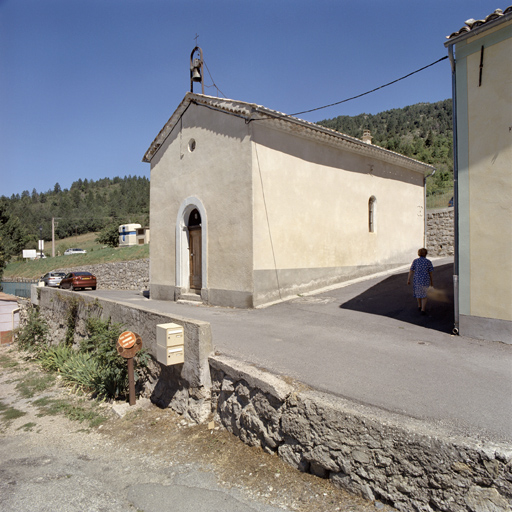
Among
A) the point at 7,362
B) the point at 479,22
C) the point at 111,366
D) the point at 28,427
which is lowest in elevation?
the point at 7,362

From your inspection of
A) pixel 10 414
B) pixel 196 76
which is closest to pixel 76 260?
pixel 196 76

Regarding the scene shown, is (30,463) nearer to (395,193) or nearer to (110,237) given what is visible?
(395,193)

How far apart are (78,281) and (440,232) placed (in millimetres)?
20574

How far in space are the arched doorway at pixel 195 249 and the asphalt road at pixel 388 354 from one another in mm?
2674

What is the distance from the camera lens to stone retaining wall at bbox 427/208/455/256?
59.7 ft

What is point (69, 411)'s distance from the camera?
680 centimetres

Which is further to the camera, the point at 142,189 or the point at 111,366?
the point at 142,189

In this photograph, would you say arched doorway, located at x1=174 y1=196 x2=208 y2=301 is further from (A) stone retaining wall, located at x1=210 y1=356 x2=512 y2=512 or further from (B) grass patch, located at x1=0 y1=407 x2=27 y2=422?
(A) stone retaining wall, located at x1=210 y1=356 x2=512 y2=512

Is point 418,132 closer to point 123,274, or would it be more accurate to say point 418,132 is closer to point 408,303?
point 123,274

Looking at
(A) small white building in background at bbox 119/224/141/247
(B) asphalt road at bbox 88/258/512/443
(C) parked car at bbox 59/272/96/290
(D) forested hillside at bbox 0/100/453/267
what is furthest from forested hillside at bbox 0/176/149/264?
(B) asphalt road at bbox 88/258/512/443

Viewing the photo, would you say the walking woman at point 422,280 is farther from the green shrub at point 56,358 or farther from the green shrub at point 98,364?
the green shrub at point 56,358

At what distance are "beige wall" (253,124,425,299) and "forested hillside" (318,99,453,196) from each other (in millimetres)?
13724

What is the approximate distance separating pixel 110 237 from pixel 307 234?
138ft

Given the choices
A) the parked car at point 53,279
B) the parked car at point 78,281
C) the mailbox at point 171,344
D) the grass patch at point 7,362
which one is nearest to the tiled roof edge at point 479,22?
the mailbox at point 171,344
